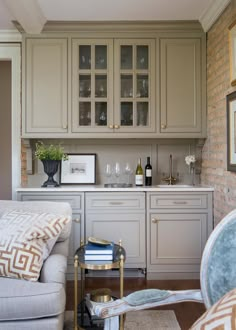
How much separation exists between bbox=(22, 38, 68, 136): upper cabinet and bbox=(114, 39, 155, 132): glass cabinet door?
53 cm

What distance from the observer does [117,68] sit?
360 centimetres

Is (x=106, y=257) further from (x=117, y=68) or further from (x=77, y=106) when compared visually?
(x=117, y=68)

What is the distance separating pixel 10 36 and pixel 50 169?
1.47m

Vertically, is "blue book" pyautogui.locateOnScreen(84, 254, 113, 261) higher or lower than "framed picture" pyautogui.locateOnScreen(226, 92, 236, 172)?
lower

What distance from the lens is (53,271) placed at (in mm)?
1996

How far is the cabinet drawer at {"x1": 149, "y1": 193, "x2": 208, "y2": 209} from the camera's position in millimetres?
3404

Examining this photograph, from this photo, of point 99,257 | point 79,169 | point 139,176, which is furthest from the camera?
point 79,169

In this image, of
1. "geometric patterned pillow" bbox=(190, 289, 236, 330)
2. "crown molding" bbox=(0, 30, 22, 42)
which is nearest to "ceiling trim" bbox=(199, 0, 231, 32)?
"crown molding" bbox=(0, 30, 22, 42)

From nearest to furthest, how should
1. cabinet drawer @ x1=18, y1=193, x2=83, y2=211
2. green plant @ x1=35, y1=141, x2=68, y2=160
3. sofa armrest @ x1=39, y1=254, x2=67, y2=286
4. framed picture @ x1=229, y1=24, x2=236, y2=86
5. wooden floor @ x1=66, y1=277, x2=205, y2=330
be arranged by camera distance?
1. sofa armrest @ x1=39, y1=254, x2=67, y2=286
2. framed picture @ x1=229, y1=24, x2=236, y2=86
3. wooden floor @ x1=66, y1=277, x2=205, y2=330
4. cabinet drawer @ x1=18, y1=193, x2=83, y2=211
5. green plant @ x1=35, y1=141, x2=68, y2=160

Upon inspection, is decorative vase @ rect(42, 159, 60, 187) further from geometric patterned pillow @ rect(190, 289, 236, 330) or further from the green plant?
geometric patterned pillow @ rect(190, 289, 236, 330)

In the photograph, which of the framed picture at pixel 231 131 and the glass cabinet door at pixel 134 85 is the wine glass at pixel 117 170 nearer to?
the glass cabinet door at pixel 134 85

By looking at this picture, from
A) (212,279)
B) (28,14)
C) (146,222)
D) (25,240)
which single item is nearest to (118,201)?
(146,222)

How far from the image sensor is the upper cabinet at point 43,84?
358 cm

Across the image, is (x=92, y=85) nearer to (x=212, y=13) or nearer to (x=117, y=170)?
(x=117, y=170)
